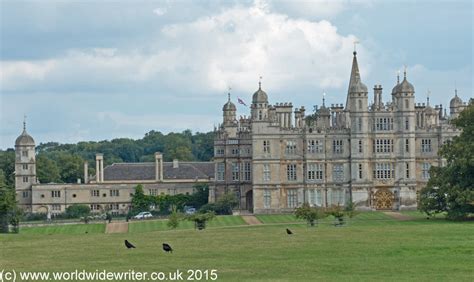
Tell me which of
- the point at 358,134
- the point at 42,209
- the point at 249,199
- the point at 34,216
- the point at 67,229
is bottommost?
the point at 67,229

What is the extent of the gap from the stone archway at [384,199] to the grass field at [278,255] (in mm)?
45907

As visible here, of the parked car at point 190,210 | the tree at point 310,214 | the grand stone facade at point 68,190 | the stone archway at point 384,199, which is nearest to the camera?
the tree at point 310,214

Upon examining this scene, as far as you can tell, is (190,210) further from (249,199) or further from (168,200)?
(168,200)

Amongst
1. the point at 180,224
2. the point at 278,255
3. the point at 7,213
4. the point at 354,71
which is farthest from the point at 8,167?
the point at 278,255

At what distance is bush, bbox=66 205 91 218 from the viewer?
12162cm

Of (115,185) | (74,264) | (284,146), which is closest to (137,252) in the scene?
(74,264)

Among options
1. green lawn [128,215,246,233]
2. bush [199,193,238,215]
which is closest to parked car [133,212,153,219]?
bush [199,193,238,215]

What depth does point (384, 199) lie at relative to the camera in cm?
11506

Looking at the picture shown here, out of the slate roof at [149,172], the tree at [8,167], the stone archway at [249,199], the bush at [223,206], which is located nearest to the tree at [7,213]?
the bush at [223,206]

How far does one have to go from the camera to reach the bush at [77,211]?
12162cm

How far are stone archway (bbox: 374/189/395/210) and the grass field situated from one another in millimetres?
45907

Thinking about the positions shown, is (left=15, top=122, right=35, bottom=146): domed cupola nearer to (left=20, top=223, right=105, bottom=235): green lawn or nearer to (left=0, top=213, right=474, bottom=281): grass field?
(left=20, top=223, right=105, bottom=235): green lawn

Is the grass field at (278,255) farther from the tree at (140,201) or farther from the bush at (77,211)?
the tree at (140,201)

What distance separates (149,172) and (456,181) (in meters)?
51.5
